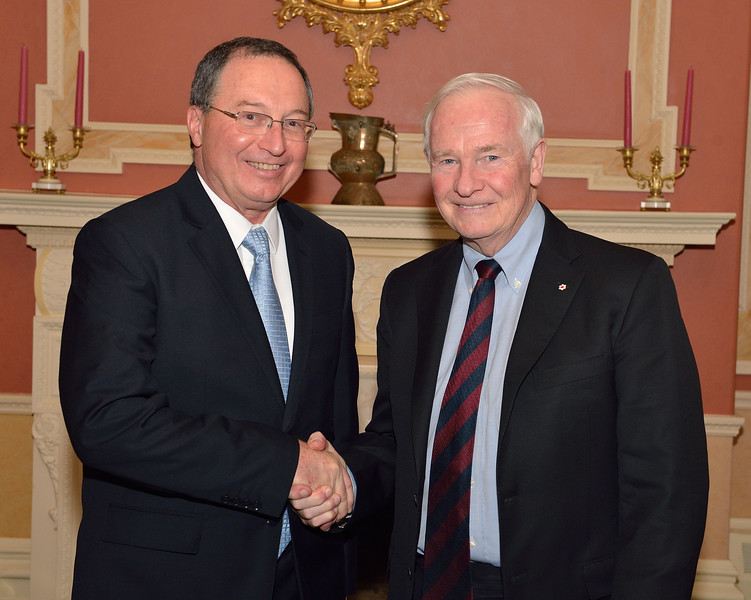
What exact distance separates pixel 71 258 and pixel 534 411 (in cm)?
234

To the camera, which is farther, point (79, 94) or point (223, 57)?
point (79, 94)

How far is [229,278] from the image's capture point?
1.82 meters

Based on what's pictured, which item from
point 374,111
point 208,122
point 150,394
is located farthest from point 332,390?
point 374,111

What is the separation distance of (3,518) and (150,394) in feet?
8.19

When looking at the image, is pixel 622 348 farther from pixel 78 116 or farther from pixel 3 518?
pixel 3 518

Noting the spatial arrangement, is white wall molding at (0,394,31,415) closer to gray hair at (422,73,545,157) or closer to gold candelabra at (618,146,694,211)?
gray hair at (422,73,545,157)

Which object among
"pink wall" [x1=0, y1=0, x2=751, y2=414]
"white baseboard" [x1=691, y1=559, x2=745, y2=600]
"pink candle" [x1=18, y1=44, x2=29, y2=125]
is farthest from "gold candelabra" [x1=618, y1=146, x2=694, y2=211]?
"pink candle" [x1=18, y1=44, x2=29, y2=125]

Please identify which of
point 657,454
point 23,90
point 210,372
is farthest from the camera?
point 23,90

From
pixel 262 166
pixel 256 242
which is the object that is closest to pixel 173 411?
pixel 256 242

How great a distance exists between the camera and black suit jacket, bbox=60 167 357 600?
1681mm

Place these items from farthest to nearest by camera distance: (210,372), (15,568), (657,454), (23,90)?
(15,568) < (23,90) < (210,372) < (657,454)

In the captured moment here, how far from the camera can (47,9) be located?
11.6ft

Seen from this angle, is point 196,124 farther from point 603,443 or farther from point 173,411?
point 603,443

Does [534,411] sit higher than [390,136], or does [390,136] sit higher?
[390,136]
